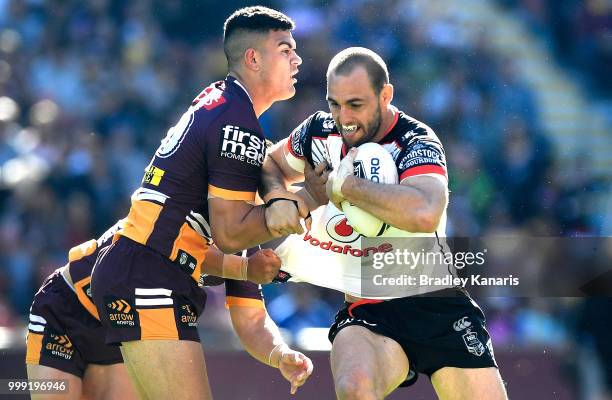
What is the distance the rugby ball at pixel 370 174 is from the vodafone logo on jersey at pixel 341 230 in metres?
0.34

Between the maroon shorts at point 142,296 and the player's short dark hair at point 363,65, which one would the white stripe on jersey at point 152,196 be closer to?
the maroon shorts at point 142,296

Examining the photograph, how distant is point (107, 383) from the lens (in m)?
5.77

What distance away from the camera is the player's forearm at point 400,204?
15.0 feet

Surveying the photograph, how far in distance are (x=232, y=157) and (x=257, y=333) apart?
3.75 feet

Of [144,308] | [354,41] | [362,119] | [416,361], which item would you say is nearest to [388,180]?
[362,119]

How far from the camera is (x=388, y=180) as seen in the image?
477 cm

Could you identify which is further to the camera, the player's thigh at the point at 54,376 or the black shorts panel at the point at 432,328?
the player's thigh at the point at 54,376

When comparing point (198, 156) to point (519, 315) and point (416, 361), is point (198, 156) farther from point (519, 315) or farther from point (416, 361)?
point (519, 315)

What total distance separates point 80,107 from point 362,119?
19.8ft

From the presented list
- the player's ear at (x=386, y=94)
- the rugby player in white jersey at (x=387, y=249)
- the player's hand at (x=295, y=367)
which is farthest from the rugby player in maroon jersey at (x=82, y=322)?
the player's ear at (x=386, y=94)

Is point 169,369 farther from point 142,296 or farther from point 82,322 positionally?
point 82,322

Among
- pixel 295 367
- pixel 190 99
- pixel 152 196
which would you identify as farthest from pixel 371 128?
pixel 190 99

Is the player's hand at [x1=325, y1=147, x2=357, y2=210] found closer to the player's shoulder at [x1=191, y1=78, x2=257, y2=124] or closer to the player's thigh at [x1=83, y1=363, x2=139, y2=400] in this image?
the player's shoulder at [x1=191, y1=78, x2=257, y2=124]

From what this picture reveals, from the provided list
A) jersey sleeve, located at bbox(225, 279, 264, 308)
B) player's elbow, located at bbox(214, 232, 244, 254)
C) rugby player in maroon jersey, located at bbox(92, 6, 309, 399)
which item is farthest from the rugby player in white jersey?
jersey sleeve, located at bbox(225, 279, 264, 308)
